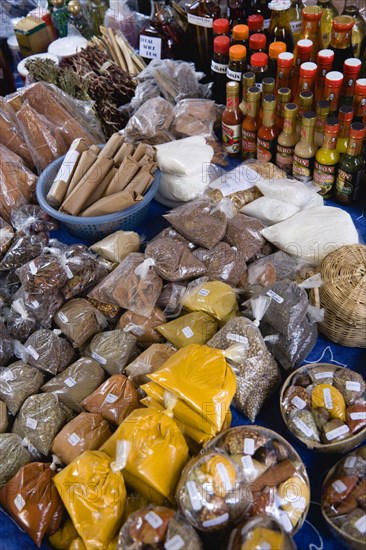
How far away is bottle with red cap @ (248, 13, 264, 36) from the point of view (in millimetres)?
2008

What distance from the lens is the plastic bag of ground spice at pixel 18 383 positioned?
4.62ft

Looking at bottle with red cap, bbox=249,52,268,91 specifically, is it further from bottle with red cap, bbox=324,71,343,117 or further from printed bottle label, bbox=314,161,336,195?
printed bottle label, bbox=314,161,336,195

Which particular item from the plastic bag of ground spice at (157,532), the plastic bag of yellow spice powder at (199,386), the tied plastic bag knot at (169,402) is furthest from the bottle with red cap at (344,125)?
the plastic bag of ground spice at (157,532)

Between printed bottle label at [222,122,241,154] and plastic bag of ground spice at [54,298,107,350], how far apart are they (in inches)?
37.7

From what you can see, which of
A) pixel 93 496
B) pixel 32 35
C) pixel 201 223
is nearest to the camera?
pixel 93 496

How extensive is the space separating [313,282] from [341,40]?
983 millimetres

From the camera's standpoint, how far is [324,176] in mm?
1840

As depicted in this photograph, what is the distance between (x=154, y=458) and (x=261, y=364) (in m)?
0.40

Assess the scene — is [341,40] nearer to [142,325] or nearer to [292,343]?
[292,343]

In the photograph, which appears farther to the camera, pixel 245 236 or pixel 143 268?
pixel 245 236

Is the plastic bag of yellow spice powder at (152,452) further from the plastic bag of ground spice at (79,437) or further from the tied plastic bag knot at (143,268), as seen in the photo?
the tied plastic bag knot at (143,268)

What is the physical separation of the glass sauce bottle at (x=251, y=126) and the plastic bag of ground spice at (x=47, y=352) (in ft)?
3.55

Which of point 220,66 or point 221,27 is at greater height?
point 221,27

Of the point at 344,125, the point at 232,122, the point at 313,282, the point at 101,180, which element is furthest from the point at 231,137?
the point at 313,282
